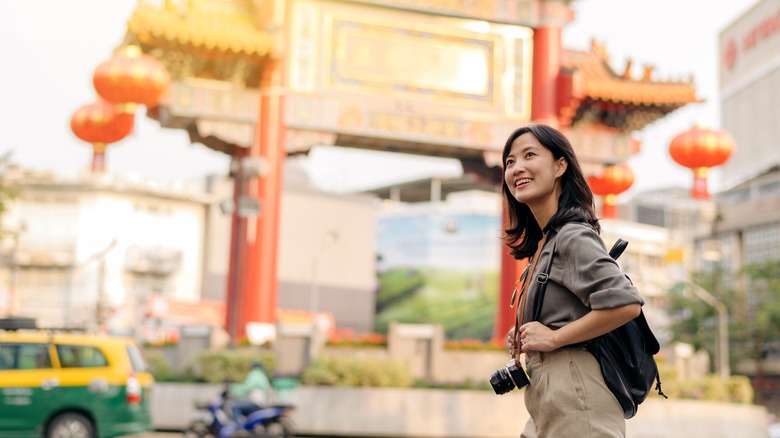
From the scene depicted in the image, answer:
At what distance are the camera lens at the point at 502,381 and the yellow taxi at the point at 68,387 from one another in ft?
34.7

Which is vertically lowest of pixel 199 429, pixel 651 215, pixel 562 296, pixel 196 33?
pixel 199 429

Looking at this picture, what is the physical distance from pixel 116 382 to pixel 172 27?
7865mm

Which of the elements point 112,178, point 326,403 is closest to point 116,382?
point 326,403

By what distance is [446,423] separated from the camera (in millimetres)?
18453

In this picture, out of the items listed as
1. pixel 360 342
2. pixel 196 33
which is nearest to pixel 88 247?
pixel 360 342

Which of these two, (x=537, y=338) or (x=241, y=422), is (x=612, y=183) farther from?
(x=537, y=338)

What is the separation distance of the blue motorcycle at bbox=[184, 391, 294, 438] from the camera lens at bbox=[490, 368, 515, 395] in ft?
36.6

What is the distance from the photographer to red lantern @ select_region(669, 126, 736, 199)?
19.1m

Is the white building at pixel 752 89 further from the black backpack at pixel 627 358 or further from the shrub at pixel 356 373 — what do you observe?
the black backpack at pixel 627 358

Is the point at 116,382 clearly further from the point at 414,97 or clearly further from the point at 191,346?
the point at 414,97

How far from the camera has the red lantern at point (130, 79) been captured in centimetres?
1723

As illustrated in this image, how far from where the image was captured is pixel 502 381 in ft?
11.2

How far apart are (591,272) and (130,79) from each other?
15.3 metres

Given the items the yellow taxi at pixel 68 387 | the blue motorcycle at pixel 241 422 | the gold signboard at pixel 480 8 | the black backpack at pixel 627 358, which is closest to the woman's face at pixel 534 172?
the black backpack at pixel 627 358
